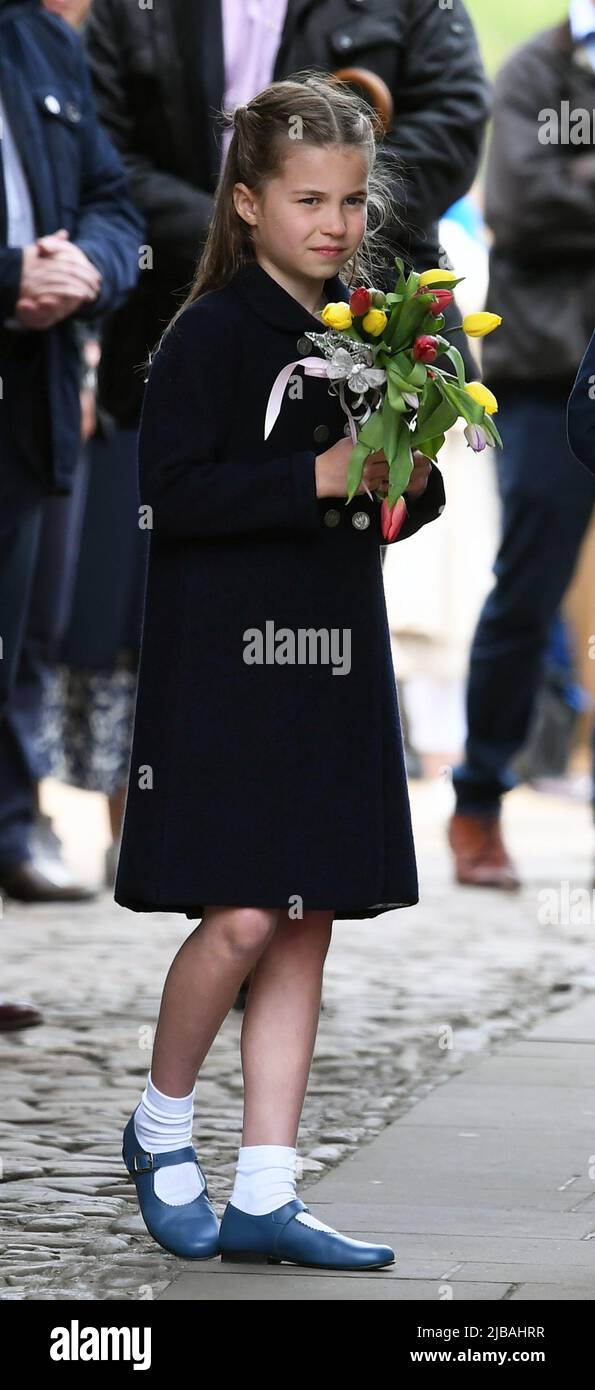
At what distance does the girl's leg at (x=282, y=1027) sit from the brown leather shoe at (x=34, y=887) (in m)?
3.27

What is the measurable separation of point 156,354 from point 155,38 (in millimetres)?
2030

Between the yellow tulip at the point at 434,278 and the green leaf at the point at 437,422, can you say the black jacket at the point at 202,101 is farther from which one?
the green leaf at the point at 437,422

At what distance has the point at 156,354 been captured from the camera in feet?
10.4

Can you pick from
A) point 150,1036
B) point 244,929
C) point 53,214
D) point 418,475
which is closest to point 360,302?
point 418,475

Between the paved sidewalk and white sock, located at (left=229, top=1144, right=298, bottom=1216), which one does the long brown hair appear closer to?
white sock, located at (left=229, top=1144, right=298, bottom=1216)

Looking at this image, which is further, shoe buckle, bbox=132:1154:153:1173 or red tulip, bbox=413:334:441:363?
shoe buckle, bbox=132:1154:153:1173

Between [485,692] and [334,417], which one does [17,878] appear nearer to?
[485,692]

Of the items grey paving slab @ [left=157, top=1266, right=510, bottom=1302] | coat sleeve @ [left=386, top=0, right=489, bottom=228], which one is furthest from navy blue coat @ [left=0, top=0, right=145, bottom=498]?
grey paving slab @ [left=157, top=1266, right=510, bottom=1302]

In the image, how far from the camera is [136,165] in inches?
202

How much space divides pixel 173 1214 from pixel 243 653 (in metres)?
0.72

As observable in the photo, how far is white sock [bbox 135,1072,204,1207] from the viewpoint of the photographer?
3186 mm

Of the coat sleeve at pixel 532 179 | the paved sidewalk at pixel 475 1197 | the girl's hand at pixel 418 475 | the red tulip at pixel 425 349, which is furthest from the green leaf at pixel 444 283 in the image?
the coat sleeve at pixel 532 179

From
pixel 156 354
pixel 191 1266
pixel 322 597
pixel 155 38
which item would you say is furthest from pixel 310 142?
pixel 155 38

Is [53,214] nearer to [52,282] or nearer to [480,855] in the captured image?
[52,282]
